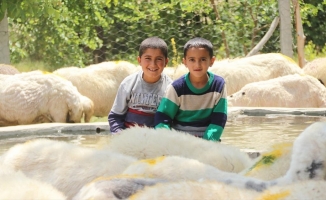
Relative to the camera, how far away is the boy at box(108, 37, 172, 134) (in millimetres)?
4266

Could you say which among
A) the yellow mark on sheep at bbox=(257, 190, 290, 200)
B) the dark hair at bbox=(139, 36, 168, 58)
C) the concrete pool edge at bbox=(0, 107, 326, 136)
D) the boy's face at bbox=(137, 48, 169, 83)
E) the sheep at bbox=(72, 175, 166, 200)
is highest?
the dark hair at bbox=(139, 36, 168, 58)

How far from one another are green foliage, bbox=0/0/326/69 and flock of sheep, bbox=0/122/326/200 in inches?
309

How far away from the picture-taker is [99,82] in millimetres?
8992

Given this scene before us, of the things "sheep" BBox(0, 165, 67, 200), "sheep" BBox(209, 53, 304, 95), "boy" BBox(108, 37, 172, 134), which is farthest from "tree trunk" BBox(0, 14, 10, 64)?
"sheep" BBox(0, 165, 67, 200)

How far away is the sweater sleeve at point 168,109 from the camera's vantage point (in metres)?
4.07

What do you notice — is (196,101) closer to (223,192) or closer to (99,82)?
(223,192)

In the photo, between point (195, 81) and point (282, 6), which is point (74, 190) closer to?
point (195, 81)

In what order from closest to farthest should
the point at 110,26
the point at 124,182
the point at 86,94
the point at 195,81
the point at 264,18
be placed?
the point at 124,182 → the point at 195,81 → the point at 86,94 → the point at 264,18 → the point at 110,26

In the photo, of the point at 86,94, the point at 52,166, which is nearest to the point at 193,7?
the point at 86,94

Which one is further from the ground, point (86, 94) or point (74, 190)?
point (74, 190)

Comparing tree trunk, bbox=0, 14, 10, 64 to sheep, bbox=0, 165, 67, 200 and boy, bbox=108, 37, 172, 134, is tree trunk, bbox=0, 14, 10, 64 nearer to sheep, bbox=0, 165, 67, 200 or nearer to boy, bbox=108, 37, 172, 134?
boy, bbox=108, 37, 172, 134

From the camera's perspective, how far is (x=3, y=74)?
7.91m

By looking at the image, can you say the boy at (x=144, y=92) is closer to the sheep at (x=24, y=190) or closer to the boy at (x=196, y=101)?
the boy at (x=196, y=101)

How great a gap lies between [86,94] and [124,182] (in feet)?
22.6
